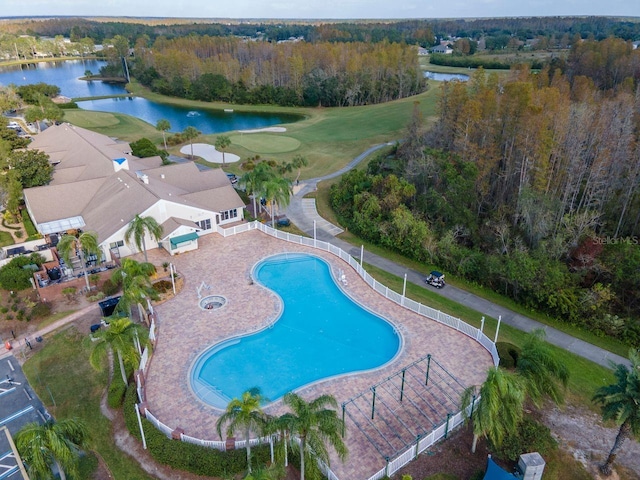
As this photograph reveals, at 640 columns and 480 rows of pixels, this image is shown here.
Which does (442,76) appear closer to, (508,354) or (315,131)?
(315,131)

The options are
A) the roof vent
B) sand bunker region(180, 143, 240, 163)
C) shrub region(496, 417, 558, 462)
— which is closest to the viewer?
shrub region(496, 417, 558, 462)

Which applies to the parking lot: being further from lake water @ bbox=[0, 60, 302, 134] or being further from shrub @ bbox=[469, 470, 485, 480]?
lake water @ bbox=[0, 60, 302, 134]

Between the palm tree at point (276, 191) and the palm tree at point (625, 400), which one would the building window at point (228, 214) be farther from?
the palm tree at point (625, 400)

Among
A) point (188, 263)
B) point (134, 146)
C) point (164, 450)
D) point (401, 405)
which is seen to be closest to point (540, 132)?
point (401, 405)

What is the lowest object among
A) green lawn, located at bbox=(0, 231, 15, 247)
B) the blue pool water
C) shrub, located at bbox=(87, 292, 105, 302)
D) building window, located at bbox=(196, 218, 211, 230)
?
green lawn, located at bbox=(0, 231, 15, 247)

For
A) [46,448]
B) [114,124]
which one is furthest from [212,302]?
[114,124]

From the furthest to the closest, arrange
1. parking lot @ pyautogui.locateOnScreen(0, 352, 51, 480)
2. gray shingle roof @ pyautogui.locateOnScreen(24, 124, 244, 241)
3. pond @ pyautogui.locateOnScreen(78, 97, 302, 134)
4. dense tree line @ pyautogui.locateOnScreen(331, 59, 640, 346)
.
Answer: pond @ pyautogui.locateOnScreen(78, 97, 302, 134) < gray shingle roof @ pyautogui.locateOnScreen(24, 124, 244, 241) < dense tree line @ pyautogui.locateOnScreen(331, 59, 640, 346) < parking lot @ pyautogui.locateOnScreen(0, 352, 51, 480)

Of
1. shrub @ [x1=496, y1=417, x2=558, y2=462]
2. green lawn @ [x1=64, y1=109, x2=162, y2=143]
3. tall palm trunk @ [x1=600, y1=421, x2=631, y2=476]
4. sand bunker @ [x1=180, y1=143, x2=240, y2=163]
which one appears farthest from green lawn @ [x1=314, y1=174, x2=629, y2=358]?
green lawn @ [x1=64, y1=109, x2=162, y2=143]
